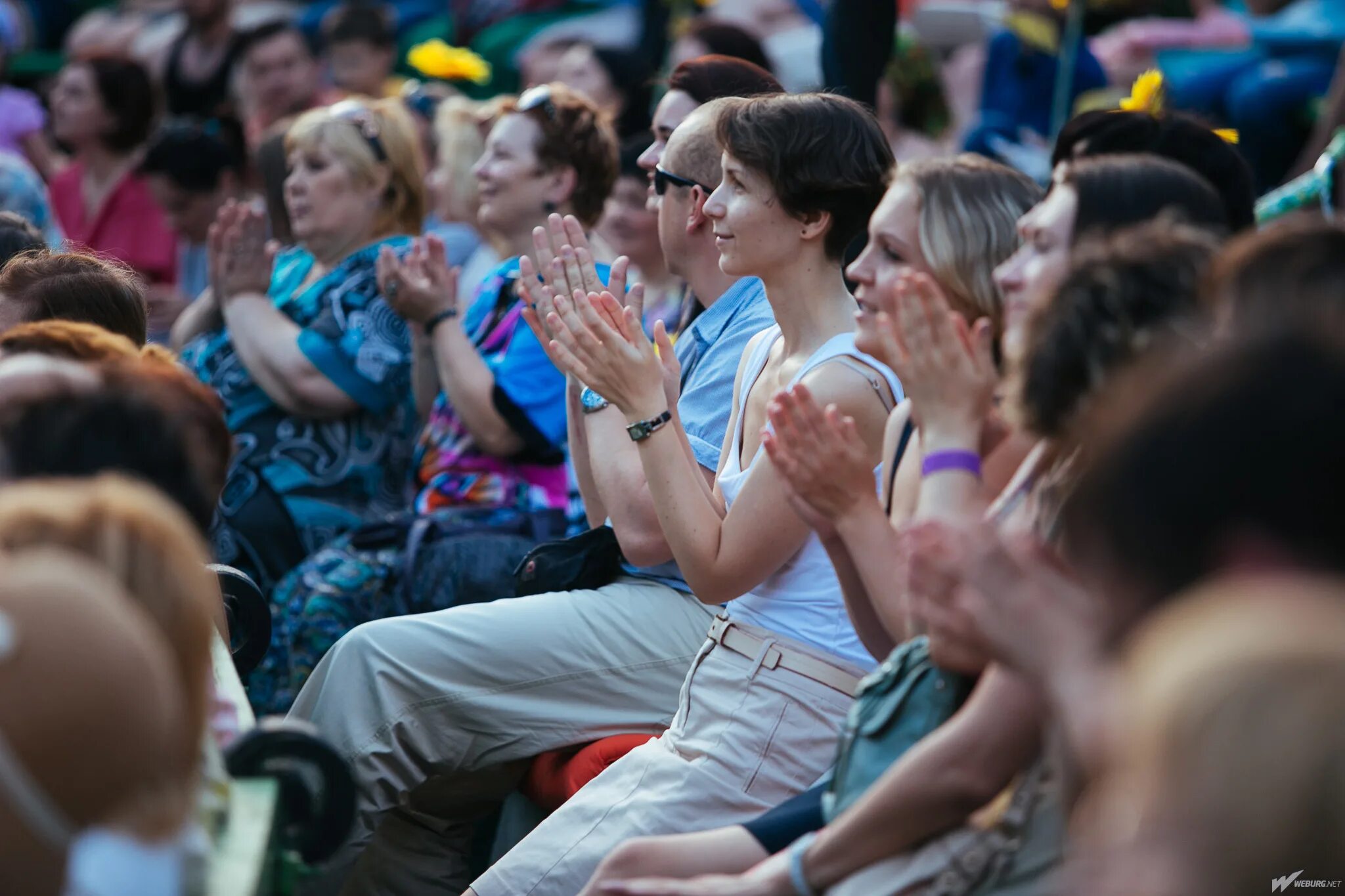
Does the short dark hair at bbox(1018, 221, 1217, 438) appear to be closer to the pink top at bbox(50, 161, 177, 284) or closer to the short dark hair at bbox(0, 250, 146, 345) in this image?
the short dark hair at bbox(0, 250, 146, 345)

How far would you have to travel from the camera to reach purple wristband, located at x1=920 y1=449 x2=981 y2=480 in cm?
218

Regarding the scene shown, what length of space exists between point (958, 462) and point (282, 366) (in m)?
2.77

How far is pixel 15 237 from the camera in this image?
379cm

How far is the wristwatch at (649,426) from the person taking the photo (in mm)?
2867

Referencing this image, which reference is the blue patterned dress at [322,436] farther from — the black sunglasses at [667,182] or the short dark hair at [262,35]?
the short dark hair at [262,35]

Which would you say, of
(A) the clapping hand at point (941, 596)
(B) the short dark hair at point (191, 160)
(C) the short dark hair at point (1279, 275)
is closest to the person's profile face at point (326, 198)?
(B) the short dark hair at point (191, 160)

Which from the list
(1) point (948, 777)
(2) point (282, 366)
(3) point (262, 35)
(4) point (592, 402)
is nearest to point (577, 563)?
(4) point (592, 402)

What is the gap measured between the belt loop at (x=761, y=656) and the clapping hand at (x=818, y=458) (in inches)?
18.9

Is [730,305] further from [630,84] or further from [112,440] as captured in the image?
[630,84]

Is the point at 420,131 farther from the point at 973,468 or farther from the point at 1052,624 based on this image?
the point at 1052,624

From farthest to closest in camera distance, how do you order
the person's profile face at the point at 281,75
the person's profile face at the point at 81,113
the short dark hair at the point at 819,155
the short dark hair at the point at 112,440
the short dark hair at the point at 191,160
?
the person's profile face at the point at 281,75
the person's profile face at the point at 81,113
the short dark hair at the point at 191,160
the short dark hair at the point at 819,155
the short dark hair at the point at 112,440

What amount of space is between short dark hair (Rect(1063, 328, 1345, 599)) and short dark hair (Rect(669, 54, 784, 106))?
97.5 inches

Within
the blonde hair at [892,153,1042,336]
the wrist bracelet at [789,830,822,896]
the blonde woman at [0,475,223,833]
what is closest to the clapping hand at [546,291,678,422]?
the blonde hair at [892,153,1042,336]

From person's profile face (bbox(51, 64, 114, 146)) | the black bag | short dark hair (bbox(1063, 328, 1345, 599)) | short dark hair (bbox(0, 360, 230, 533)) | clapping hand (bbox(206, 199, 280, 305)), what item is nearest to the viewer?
short dark hair (bbox(1063, 328, 1345, 599))
